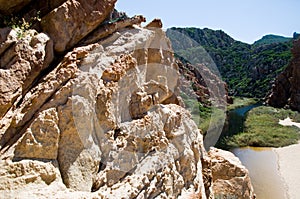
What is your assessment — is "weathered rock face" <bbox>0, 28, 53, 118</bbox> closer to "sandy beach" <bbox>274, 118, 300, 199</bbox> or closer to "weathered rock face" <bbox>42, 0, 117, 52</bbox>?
"weathered rock face" <bbox>42, 0, 117, 52</bbox>

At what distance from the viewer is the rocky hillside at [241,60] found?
257 feet

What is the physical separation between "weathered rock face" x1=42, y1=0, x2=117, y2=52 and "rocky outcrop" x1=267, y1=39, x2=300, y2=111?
43.0 metres

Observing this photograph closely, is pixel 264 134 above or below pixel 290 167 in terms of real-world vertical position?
above

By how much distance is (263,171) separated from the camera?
18.2 meters

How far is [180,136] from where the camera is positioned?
6.05m

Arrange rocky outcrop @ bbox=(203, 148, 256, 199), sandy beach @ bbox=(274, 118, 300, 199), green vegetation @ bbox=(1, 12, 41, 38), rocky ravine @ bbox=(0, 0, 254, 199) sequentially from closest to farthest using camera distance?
rocky ravine @ bbox=(0, 0, 254, 199)
green vegetation @ bbox=(1, 12, 41, 38)
rocky outcrop @ bbox=(203, 148, 256, 199)
sandy beach @ bbox=(274, 118, 300, 199)

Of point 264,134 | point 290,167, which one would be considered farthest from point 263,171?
point 264,134

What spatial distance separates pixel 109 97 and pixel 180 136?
186cm

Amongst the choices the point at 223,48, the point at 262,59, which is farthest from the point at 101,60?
the point at 223,48

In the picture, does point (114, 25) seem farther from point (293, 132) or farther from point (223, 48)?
point (223, 48)

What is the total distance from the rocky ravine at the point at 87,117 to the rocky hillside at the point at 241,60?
53075 millimetres

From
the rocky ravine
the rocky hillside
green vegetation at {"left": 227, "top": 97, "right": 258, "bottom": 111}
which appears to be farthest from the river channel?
the rocky hillside

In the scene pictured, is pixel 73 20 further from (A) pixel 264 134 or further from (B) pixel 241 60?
(B) pixel 241 60

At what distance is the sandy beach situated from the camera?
14.7 meters
